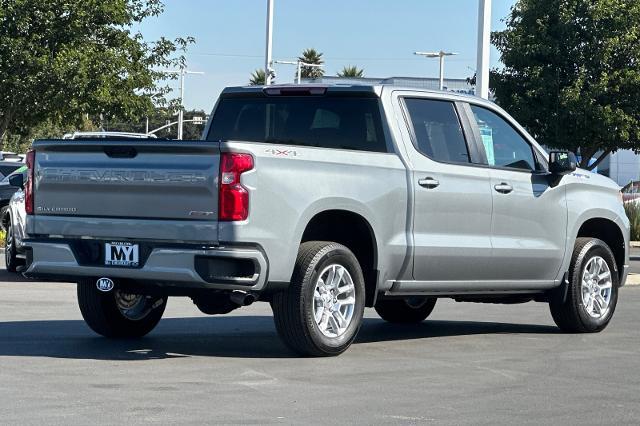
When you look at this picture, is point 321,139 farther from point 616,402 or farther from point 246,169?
point 616,402

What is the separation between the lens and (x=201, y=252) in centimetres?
888

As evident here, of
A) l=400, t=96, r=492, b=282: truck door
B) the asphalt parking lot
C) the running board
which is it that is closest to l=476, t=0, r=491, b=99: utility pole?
the asphalt parking lot

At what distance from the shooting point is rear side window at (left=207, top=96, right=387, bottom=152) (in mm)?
10383

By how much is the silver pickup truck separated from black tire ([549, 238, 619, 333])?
0.06 feet

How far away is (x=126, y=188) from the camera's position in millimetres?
9281

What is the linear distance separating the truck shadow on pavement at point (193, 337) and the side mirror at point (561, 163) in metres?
1.54

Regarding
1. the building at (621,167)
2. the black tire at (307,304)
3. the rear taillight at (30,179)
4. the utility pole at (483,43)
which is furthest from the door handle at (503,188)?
the building at (621,167)

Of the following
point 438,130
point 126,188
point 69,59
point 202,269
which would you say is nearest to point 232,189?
point 202,269

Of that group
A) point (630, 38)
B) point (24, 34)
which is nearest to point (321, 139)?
point (24, 34)

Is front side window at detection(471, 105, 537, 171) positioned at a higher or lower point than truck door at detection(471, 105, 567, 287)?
higher

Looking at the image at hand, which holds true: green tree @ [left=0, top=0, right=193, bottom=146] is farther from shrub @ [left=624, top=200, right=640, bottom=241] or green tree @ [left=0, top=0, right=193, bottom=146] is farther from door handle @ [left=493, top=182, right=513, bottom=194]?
door handle @ [left=493, top=182, right=513, bottom=194]

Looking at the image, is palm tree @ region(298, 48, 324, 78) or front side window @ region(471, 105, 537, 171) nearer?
front side window @ region(471, 105, 537, 171)

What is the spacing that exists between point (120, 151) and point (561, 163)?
3954mm

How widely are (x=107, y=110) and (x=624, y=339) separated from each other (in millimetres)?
25803
